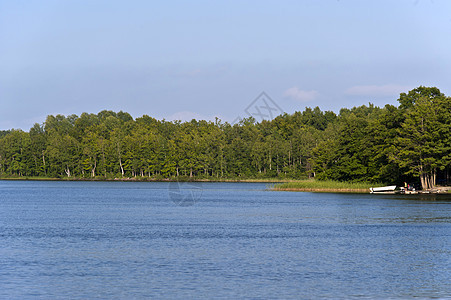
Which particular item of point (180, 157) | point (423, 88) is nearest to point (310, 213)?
point (423, 88)

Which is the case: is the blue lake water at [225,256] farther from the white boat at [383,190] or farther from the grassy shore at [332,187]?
the grassy shore at [332,187]

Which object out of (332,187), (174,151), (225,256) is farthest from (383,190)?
(174,151)

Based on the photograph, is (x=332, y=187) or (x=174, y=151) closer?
(x=332, y=187)

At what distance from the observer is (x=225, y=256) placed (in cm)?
3148

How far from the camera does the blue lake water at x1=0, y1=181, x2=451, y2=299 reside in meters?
23.6

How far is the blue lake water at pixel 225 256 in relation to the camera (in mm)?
23641

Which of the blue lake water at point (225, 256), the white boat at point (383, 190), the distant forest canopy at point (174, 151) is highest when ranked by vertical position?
the distant forest canopy at point (174, 151)

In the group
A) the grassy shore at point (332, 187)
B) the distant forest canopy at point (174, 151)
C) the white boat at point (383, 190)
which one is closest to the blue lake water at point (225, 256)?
the white boat at point (383, 190)

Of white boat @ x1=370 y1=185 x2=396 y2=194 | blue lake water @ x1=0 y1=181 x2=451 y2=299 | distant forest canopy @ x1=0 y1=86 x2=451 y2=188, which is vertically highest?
distant forest canopy @ x1=0 y1=86 x2=451 y2=188

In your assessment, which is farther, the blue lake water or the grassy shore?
the grassy shore

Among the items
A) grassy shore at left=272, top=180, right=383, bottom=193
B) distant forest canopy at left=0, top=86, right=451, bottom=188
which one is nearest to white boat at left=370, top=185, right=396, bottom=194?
grassy shore at left=272, top=180, right=383, bottom=193

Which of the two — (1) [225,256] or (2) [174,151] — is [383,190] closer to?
(1) [225,256]

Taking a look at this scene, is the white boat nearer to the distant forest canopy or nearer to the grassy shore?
the grassy shore

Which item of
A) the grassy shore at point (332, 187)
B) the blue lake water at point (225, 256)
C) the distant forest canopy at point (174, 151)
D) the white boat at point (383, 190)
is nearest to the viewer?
the blue lake water at point (225, 256)
